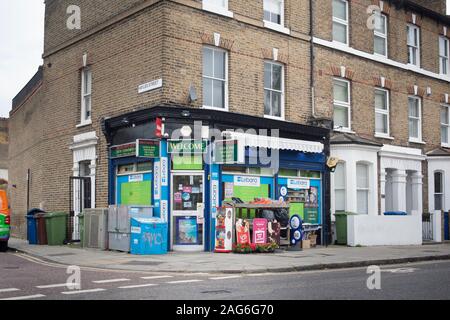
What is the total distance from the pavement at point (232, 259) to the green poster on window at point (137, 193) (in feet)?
6.15

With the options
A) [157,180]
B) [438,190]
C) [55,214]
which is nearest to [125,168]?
[157,180]

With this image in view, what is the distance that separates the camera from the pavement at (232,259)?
43.7 feet

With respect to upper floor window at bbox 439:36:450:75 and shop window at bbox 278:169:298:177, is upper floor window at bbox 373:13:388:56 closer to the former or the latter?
upper floor window at bbox 439:36:450:75

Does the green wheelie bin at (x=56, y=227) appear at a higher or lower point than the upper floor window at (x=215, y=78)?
lower

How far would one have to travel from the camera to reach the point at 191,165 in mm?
17703

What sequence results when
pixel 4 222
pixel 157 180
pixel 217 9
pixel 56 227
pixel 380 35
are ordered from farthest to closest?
1. pixel 380 35
2. pixel 56 227
3. pixel 217 9
4. pixel 4 222
5. pixel 157 180

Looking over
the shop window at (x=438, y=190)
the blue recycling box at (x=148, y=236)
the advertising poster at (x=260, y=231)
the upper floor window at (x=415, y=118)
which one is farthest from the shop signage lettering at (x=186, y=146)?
the shop window at (x=438, y=190)

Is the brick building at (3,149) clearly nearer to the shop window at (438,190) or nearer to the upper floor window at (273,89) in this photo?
the upper floor window at (273,89)

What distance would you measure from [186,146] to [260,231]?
11.2ft

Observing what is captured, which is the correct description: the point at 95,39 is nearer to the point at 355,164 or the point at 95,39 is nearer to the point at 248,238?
the point at 248,238

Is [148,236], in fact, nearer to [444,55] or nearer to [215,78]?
[215,78]

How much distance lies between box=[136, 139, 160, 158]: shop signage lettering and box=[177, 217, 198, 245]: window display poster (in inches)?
84.8
